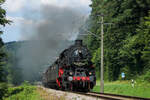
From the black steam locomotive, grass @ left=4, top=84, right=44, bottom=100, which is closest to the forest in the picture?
grass @ left=4, top=84, right=44, bottom=100

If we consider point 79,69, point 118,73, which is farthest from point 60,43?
point 118,73

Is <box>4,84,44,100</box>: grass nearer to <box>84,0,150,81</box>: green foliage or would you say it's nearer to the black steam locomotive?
the black steam locomotive

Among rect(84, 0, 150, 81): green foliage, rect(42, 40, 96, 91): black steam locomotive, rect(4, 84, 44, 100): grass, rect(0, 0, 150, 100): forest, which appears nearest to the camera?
rect(4, 84, 44, 100): grass

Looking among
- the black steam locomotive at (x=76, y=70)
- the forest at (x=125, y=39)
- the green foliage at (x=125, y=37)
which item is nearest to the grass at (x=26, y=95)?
the black steam locomotive at (x=76, y=70)

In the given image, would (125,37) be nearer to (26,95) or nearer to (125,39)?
(125,39)

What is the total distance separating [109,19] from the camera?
5234 cm

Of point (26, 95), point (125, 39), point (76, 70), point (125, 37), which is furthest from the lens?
point (125, 37)

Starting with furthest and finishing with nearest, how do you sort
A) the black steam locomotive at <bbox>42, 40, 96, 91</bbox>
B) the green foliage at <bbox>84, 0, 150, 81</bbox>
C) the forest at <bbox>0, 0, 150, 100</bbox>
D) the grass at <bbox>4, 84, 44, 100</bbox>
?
the green foliage at <bbox>84, 0, 150, 81</bbox>, the forest at <bbox>0, 0, 150, 100</bbox>, the black steam locomotive at <bbox>42, 40, 96, 91</bbox>, the grass at <bbox>4, 84, 44, 100</bbox>

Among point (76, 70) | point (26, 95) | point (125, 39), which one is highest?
point (125, 39)

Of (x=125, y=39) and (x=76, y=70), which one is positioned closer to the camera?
(x=76, y=70)

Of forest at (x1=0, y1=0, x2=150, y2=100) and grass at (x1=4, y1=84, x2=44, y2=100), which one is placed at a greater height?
forest at (x1=0, y1=0, x2=150, y2=100)

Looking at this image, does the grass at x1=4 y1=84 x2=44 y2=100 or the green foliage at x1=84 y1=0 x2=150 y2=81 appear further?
the green foliage at x1=84 y1=0 x2=150 y2=81

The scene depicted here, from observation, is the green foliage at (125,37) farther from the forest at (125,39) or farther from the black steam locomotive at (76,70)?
the black steam locomotive at (76,70)

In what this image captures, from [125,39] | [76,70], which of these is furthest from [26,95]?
[125,39]
